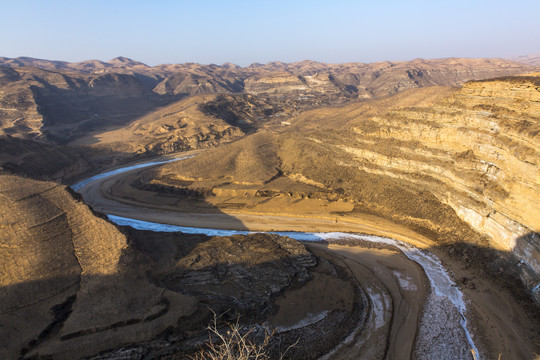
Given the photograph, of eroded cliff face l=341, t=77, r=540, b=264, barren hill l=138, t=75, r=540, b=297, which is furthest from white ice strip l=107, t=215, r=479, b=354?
eroded cliff face l=341, t=77, r=540, b=264

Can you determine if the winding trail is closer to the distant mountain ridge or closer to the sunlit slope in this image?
the sunlit slope

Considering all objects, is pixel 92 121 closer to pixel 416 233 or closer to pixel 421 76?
pixel 416 233

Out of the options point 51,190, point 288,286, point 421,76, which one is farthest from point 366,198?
point 421,76

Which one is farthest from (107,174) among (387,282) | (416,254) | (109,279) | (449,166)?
(449,166)

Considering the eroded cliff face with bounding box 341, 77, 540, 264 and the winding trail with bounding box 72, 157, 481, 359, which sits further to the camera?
the eroded cliff face with bounding box 341, 77, 540, 264

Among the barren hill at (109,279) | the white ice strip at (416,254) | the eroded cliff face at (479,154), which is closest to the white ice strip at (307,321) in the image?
the barren hill at (109,279)

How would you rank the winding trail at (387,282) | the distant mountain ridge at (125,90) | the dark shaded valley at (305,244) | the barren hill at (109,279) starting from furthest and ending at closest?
the distant mountain ridge at (125,90)
the winding trail at (387,282)
the dark shaded valley at (305,244)
the barren hill at (109,279)

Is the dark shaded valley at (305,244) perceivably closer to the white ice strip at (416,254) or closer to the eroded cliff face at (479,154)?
the eroded cliff face at (479,154)
